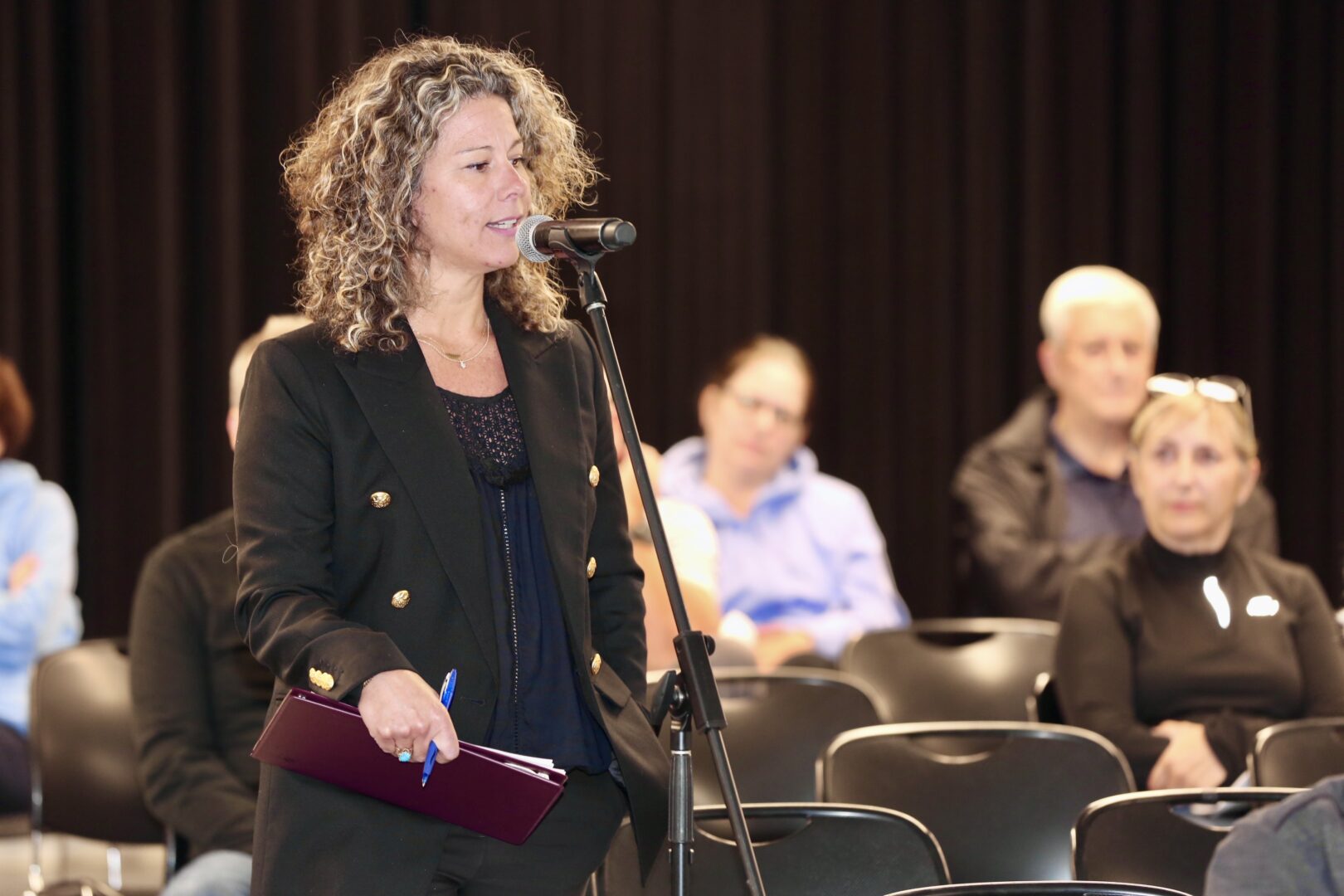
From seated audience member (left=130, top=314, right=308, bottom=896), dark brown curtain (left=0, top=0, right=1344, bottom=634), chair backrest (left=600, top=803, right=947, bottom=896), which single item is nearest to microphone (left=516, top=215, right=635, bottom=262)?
chair backrest (left=600, top=803, right=947, bottom=896)

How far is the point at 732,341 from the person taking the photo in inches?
231

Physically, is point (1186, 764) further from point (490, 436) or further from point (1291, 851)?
point (490, 436)

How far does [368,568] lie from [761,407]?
2.91 m

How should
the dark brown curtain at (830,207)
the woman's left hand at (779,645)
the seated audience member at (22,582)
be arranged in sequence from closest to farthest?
the seated audience member at (22,582), the woman's left hand at (779,645), the dark brown curtain at (830,207)

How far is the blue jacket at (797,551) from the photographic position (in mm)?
4652

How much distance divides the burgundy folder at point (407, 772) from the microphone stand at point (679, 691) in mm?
133

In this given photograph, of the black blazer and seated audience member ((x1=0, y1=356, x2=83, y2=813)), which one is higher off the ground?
the black blazer

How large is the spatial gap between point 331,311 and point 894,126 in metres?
4.49

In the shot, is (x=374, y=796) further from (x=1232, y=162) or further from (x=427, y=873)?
(x=1232, y=162)

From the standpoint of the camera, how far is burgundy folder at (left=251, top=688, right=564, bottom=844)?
164cm

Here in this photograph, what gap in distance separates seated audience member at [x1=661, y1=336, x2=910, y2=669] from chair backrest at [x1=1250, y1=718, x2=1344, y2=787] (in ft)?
→ 5.78

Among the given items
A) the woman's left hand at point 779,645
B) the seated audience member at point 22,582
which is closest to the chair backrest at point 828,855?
the woman's left hand at point 779,645

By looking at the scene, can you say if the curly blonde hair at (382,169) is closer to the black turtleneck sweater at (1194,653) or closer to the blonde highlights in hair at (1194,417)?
the black turtleneck sweater at (1194,653)

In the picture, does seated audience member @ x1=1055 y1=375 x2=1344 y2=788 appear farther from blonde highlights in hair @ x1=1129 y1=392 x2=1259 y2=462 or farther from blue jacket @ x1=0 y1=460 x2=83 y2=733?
blue jacket @ x1=0 y1=460 x2=83 y2=733
